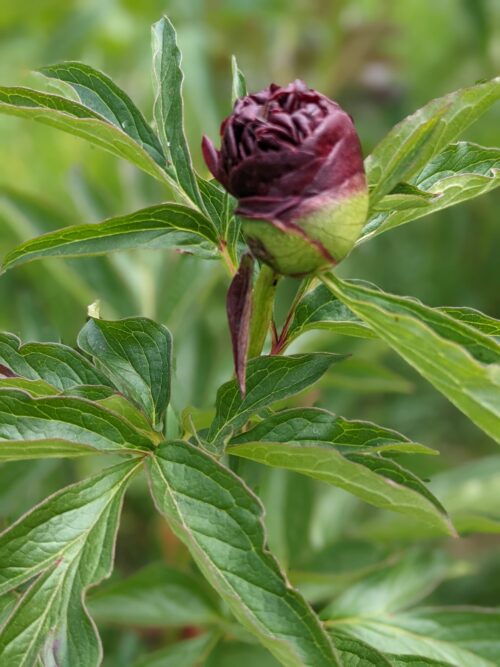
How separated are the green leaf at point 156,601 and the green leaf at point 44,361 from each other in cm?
35

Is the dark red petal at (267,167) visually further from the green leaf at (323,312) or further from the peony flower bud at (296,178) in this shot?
the green leaf at (323,312)

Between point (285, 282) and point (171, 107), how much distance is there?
995 mm

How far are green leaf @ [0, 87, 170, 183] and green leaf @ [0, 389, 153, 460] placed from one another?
0.18 meters

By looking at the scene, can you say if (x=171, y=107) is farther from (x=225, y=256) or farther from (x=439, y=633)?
(x=439, y=633)

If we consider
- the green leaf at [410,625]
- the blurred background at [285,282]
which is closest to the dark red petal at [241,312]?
the blurred background at [285,282]

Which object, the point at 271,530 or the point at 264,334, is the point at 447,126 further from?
the point at 271,530

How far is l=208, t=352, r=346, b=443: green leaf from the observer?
67 cm

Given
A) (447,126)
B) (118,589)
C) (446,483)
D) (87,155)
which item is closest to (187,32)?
(87,155)

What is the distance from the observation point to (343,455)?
0.63 m

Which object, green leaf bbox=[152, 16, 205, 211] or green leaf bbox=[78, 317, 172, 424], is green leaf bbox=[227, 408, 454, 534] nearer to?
green leaf bbox=[78, 317, 172, 424]

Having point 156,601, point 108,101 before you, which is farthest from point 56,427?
point 156,601

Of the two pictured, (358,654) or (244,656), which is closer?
(358,654)

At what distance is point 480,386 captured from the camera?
54 cm

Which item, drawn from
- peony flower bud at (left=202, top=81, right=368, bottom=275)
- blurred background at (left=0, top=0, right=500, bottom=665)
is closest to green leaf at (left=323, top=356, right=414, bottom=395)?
blurred background at (left=0, top=0, right=500, bottom=665)
